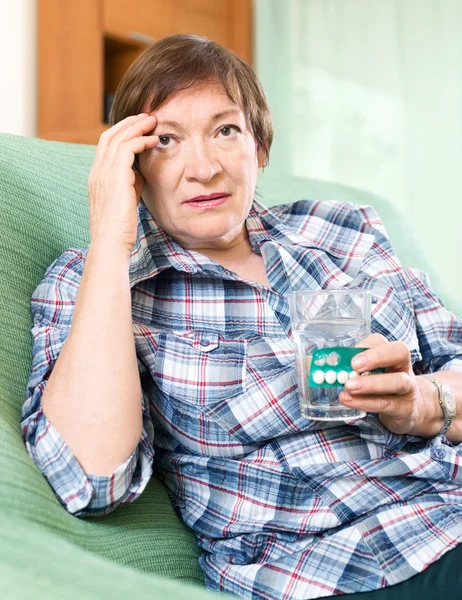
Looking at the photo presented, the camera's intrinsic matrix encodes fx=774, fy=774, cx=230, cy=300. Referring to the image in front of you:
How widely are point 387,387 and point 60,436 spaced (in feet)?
1.31

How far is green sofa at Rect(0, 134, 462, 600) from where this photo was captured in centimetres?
58

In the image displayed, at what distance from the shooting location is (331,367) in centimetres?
86

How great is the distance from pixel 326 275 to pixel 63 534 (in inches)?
22.8

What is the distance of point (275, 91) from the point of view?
4.07 meters

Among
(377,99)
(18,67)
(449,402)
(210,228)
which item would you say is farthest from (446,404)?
(377,99)

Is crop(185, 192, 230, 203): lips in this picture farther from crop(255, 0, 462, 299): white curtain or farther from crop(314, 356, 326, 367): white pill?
crop(255, 0, 462, 299): white curtain

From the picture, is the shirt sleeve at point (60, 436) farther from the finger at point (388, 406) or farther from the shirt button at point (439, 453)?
the shirt button at point (439, 453)

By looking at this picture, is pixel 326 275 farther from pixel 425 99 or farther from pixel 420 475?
pixel 425 99

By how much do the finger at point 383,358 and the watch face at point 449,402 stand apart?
146 millimetres

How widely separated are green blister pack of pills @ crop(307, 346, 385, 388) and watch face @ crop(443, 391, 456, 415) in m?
0.28

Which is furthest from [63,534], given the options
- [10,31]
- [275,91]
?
[275,91]

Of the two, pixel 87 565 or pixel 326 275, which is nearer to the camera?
pixel 87 565

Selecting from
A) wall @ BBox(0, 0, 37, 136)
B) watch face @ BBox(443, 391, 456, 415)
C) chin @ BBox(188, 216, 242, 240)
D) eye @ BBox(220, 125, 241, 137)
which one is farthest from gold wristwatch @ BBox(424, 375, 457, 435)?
wall @ BBox(0, 0, 37, 136)

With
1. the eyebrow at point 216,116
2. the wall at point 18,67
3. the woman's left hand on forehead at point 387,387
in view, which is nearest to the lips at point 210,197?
the eyebrow at point 216,116
